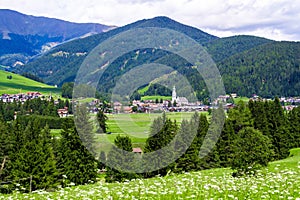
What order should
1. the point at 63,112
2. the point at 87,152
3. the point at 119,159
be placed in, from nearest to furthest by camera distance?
the point at 119,159 < the point at 87,152 < the point at 63,112

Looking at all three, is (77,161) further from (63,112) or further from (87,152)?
(63,112)

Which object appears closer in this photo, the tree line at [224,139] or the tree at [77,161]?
the tree line at [224,139]

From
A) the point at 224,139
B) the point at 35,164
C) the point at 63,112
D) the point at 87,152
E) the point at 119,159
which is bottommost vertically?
the point at 35,164

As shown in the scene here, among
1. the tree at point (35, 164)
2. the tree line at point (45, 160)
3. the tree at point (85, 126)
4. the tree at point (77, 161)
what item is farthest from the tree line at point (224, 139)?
the tree at point (35, 164)

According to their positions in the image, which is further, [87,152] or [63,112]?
[63,112]

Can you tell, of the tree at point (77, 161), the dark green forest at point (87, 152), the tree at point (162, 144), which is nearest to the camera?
the dark green forest at point (87, 152)

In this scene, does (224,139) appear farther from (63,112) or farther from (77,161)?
(63,112)

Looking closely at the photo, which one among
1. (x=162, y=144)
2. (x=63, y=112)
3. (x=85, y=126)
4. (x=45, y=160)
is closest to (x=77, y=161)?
(x=45, y=160)

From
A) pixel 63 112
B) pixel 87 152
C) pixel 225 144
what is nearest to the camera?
pixel 87 152

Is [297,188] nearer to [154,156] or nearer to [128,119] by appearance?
[128,119]

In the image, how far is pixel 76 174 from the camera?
164 ft

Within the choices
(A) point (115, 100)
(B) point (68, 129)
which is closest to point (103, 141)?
(B) point (68, 129)

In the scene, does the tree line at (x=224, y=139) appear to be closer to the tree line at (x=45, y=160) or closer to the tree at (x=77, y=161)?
the tree at (x=77, y=161)

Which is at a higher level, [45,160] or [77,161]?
[45,160]
